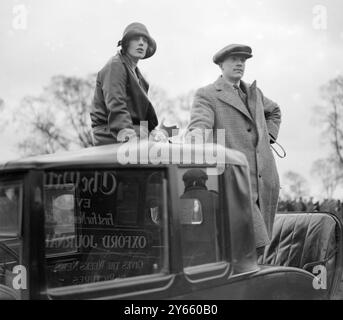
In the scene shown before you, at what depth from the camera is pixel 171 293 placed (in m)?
2.30

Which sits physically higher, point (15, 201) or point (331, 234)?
point (15, 201)

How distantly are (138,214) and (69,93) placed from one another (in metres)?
16.5

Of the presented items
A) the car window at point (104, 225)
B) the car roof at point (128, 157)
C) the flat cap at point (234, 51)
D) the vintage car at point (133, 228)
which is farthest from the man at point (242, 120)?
the car window at point (104, 225)

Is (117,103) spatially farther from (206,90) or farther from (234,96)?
(234,96)

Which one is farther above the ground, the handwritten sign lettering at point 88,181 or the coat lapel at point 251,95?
the coat lapel at point 251,95

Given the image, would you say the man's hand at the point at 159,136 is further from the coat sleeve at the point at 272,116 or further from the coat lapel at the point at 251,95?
the coat sleeve at the point at 272,116

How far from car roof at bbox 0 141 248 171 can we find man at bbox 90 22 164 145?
64cm

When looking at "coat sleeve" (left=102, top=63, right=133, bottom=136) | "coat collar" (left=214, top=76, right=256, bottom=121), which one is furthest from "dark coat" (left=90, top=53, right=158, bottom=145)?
"coat collar" (left=214, top=76, right=256, bottom=121)

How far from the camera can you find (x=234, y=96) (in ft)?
11.5

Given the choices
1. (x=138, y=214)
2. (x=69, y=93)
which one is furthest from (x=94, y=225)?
(x=69, y=93)

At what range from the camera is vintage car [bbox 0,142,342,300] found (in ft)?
7.06

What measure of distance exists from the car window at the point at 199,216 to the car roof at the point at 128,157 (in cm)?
7

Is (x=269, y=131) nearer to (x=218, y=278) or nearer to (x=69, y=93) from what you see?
(x=218, y=278)

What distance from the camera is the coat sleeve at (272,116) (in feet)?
12.3
